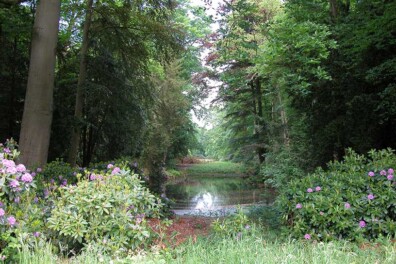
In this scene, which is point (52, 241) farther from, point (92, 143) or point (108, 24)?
point (92, 143)

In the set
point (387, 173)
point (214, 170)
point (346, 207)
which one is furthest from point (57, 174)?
point (214, 170)

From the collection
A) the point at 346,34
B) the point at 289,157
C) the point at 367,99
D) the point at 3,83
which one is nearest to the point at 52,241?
the point at 367,99

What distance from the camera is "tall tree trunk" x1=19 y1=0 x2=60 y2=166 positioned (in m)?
6.12

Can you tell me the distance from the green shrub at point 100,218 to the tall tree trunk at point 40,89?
2.98m

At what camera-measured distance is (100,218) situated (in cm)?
334

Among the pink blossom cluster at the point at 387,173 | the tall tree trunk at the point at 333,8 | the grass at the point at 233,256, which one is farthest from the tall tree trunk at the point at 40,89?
the tall tree trunk at the point at 333,8

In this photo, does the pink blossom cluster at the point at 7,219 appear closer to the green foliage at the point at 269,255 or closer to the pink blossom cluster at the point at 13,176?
the pink blossom cluster at the point at 13,176

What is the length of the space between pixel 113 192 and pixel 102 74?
28.4 ft

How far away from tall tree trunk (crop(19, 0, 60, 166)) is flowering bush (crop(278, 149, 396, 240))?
4199 mm

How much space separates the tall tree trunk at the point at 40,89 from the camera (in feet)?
20.1

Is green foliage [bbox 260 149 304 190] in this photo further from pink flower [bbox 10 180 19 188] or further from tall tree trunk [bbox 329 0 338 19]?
pink flower [bbox 10 180 19 188]

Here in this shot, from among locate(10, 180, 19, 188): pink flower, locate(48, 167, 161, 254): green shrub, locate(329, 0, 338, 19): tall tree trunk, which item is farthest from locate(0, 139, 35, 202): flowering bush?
locate(329, 0, 338, 19): tall tree trunk

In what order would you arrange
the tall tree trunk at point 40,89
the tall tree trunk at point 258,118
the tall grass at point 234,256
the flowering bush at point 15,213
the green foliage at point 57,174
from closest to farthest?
the tall grass at point 234,256, the flowering bush at point 15,213, the green foliage at point 57,174, the tall tree trunk at point 40,89, the tall tree trunk at point 258,118

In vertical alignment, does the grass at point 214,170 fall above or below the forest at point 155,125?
below
